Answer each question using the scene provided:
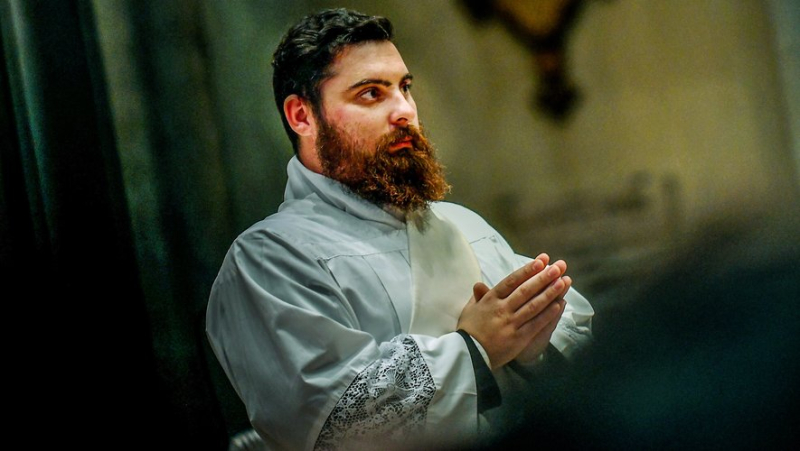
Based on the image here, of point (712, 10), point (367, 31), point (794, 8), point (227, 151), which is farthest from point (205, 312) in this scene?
point (794, 8)

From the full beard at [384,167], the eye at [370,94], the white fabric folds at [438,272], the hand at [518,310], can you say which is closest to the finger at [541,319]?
the hand at [518,310]

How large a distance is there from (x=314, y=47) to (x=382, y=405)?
0.54 meters

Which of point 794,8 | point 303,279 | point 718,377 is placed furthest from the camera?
point 794,8

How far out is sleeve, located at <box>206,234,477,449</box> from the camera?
1.04 metres

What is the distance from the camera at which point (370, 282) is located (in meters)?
1.16

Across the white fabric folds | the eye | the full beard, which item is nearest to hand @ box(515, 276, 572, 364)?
the white fabric folds

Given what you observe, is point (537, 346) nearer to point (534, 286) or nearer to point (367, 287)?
point (534, 286)

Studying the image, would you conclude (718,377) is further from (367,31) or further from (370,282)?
(367,31)

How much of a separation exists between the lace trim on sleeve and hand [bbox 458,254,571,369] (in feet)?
0.37

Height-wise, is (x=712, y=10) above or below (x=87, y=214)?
above

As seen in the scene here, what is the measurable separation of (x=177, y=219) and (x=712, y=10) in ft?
3.15

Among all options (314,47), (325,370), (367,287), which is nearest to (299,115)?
(314,47)

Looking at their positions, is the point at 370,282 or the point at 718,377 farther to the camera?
the point at 370,282

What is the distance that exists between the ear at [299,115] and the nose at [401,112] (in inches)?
4.9
